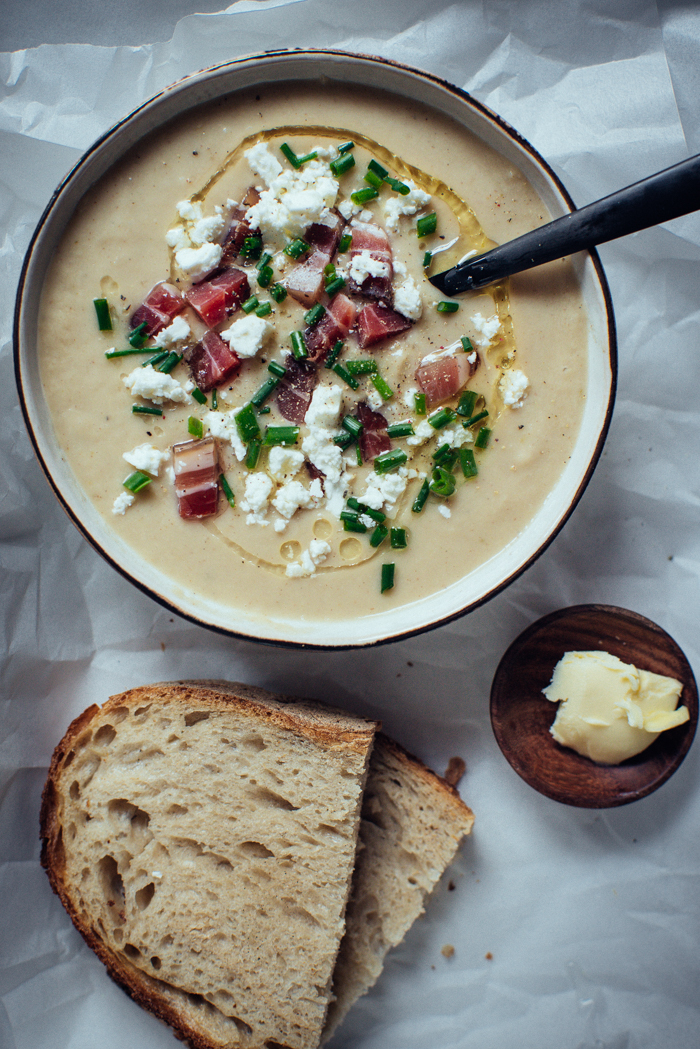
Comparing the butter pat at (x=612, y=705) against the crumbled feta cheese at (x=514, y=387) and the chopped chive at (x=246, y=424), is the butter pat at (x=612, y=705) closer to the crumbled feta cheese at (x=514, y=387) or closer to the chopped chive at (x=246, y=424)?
the crumbled feta cheese at (x=514, y=387)

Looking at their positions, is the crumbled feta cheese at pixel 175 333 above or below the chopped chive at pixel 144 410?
above

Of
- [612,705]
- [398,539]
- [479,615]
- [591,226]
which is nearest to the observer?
[591,226]

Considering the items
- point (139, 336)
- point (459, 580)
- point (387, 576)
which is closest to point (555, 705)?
point (459, 580)

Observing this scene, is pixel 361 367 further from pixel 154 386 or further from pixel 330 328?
pixel 154 386

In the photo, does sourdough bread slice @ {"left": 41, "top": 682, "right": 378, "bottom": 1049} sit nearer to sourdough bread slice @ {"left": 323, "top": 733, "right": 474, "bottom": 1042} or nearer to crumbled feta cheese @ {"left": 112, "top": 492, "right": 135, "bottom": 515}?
sourdough bread slice @ {"left": 323, "top": 733, "right": 474, "bottom": 1042}

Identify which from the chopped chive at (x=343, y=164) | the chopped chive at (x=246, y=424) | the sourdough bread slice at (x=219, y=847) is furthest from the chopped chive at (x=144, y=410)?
the sourdough bread slice at (x=219, y=847)
